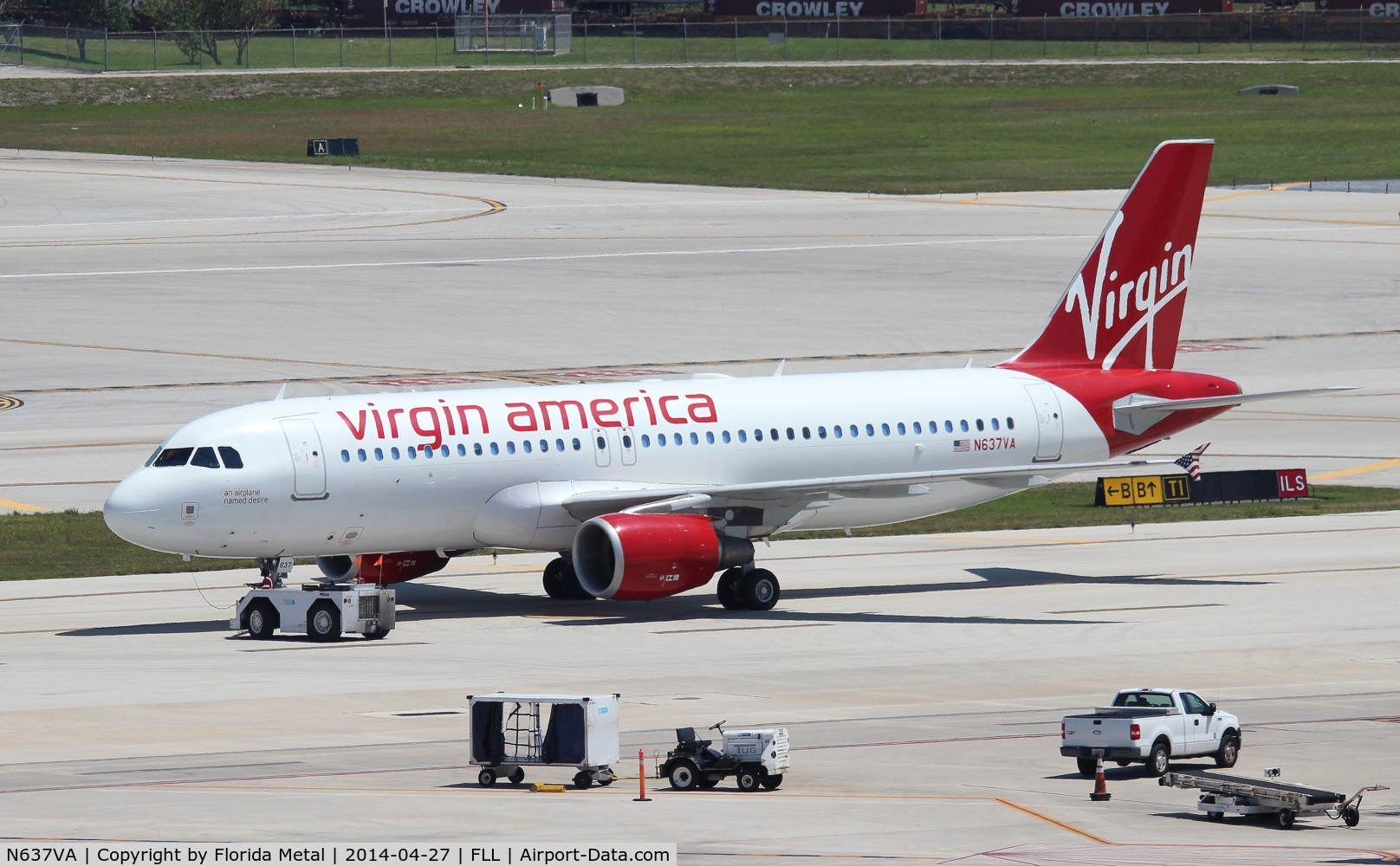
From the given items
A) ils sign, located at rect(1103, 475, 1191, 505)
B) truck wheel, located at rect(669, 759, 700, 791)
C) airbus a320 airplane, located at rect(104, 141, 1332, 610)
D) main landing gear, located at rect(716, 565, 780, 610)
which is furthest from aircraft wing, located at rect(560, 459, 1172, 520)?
truck wheel, located at rect(669, 759, 700, 791)

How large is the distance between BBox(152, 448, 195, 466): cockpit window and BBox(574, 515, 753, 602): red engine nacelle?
300 inches

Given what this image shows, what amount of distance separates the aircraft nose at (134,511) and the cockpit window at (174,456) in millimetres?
715

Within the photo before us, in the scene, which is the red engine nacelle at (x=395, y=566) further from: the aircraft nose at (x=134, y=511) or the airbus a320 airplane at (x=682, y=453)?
the aircraft nose at (x=134, y=511)

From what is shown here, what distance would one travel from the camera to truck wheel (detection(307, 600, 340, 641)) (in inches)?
1672

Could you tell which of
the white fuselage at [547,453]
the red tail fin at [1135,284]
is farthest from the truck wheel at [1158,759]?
the red tail fin at [1135,284]

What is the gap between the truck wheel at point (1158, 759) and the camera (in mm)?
30062

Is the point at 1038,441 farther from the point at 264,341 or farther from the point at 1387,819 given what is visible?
the point at 264,341

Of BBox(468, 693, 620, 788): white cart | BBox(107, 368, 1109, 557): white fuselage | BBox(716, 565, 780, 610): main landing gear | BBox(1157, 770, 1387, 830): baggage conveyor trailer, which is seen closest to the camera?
BBox(1157, 770, 1387, 830): baggage conveyor trailer

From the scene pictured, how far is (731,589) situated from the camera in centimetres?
4612

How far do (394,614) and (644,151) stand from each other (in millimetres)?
107207

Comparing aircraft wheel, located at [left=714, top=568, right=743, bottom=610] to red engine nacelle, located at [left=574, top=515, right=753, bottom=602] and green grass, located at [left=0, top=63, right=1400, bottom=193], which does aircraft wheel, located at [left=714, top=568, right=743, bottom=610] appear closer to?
red engine nacelle, located at [left=574, top=515, right=753, bottom=602]

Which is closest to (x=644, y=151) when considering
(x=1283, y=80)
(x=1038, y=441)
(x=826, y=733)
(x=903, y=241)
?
(x=903, y=241)

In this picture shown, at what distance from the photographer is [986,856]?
78.9 ft

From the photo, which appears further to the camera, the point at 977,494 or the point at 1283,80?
the point at 1283,80
